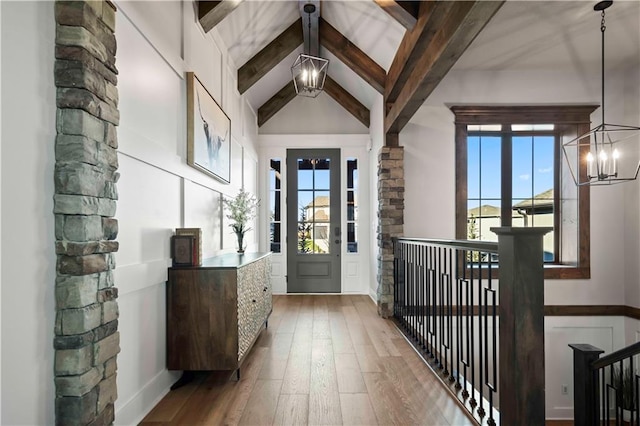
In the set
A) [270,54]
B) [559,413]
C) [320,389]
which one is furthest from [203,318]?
[559,413]

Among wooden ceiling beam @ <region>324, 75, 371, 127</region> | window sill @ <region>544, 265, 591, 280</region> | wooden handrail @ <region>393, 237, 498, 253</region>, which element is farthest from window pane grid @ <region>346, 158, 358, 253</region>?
wooden handrail @ <region>393, 237, 498, 253</region>

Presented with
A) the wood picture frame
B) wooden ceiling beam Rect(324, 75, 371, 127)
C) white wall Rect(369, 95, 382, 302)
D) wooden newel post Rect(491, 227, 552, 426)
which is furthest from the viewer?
wooden ceiling beam Rect(324, 75, 371, 127)

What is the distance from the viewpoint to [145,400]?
2074 millimetres

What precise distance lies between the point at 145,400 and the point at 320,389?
106cm

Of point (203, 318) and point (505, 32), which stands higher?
point (505, 32)

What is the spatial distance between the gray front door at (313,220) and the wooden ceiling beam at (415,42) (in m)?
2.08

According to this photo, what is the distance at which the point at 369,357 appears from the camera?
9.65ft

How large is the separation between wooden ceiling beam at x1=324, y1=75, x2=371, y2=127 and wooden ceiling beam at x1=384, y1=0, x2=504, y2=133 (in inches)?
77.1

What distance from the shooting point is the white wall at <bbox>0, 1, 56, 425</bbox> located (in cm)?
121

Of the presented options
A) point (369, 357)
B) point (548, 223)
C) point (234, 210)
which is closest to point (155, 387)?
point (369, 357)

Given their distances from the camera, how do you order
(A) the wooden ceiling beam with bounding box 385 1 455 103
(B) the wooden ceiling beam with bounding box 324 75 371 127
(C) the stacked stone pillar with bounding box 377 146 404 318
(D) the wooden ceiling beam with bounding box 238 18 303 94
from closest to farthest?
(A) the wooden ceiling beam with bounding box 385 1 455 103 < (C) the stacked stone pillar with bounding box 377 146 404 318 < (D) the wooden ceiling beam with bounding box 238 18 303 94 < (B) the wooden ceiling beam with bounding box 324 75 371 127

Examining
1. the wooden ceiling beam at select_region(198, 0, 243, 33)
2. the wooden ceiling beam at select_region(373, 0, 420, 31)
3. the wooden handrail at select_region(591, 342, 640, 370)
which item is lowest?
the wooden handrail at select_region(591, 342, 640, 370)

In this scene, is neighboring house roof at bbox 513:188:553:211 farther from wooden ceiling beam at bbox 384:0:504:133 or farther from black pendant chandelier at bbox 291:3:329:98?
black pendant chandelier at bbox 291:3:329:98

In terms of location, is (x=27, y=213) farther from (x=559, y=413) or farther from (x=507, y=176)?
(x=559, y=413)
